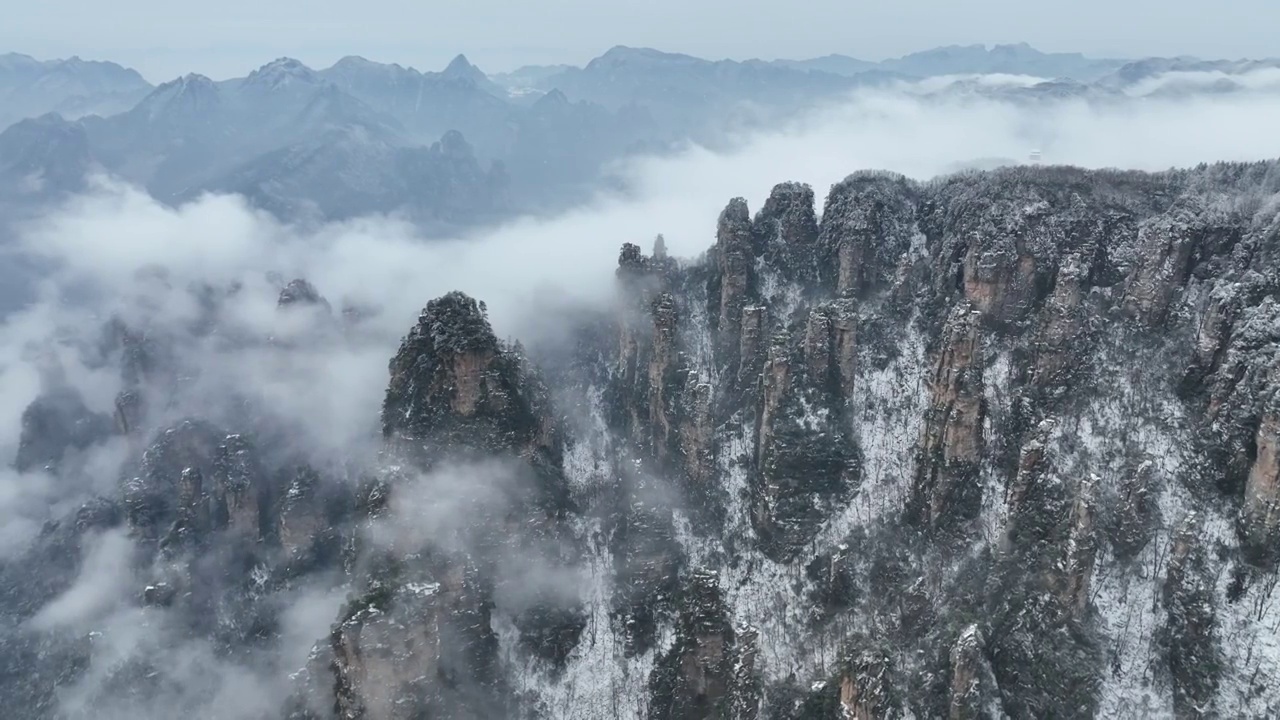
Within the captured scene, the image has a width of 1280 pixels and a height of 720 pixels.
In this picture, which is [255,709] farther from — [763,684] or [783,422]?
[783,422]

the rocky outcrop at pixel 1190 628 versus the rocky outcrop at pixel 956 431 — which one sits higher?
the rocky outcrop at pixel 956 431

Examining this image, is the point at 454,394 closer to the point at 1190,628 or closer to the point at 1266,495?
the point at 1190,628

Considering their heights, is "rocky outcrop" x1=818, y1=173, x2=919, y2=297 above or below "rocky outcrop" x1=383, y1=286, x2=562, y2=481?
above

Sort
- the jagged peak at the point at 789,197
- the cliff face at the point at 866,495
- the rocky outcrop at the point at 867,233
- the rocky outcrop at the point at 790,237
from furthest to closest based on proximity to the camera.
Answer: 1. the jagged peak at the point at 789,197
2. the rocky outcrop at the point at 790,237
3. the rocky outcrop at the point at 867,233
4. the cliff face at the point at 866,495

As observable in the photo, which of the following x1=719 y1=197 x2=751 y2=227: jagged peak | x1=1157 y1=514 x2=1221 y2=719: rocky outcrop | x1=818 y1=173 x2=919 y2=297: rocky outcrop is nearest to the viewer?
x1=1157 y1=514 x2=1221 y2=719: rocky outcrop

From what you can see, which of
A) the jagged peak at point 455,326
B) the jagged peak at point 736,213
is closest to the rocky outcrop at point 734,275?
the jagged peak at point 736,213

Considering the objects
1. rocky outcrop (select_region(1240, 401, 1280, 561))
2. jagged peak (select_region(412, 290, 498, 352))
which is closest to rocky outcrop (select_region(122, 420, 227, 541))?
jagged peak (select_region(412, 290, 498, 352))

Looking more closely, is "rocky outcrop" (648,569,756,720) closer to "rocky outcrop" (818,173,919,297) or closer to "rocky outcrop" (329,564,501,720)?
"rocky outcrop" (329,564,501,720)

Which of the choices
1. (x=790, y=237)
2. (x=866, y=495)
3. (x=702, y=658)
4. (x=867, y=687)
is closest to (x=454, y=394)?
(x=702, y=658)

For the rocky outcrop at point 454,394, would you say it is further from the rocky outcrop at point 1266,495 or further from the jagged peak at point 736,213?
the rocky outcrop at point 1266,495
